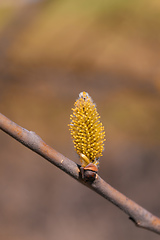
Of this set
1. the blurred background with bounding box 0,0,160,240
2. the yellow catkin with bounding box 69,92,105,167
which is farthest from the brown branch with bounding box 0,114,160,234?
the blurred background with bounding box 0,0,160,240

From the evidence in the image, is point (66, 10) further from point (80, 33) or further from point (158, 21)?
point (158, 21)

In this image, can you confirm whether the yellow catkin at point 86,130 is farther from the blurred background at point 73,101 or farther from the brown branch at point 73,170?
the blurred background at point 73,101

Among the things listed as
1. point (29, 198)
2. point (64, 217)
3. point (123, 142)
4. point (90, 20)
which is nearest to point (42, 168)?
point (29, 198)

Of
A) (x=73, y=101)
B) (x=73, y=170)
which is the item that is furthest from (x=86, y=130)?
(x=73, y=101)

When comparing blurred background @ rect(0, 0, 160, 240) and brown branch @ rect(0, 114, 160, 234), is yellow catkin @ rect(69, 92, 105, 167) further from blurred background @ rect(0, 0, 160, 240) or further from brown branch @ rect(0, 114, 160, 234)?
blurred background @ rect(0, 0, 160, 240)

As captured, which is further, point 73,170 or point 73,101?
point 73,101

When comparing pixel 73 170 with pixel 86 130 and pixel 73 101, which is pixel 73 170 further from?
pixel 73 101
